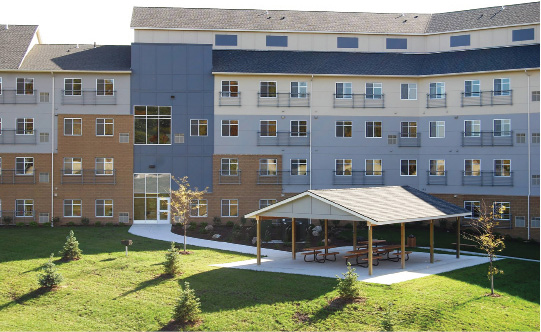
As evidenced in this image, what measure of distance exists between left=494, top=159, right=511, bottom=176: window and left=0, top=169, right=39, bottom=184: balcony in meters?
28.9

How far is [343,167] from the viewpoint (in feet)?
136

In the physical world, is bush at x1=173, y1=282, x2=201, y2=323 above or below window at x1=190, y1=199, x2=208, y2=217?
below

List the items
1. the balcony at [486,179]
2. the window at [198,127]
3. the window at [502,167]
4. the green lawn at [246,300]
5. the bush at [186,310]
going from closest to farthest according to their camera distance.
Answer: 1. the green lawn at [246,300]
2. the bush at [186,310]
3. the balcony at [486,179]
4. the window at [502,167]
5. the window at [198,127]

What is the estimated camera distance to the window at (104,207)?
40000 millimetres

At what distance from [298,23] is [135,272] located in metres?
24.9

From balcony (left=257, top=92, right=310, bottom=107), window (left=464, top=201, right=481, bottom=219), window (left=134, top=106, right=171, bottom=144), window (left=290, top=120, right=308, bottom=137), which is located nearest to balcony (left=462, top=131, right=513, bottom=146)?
window (left=464, top=201, right=481, bottom=219)

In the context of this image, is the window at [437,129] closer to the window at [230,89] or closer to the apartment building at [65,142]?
the window at [230,89]

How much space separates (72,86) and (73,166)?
507 cm

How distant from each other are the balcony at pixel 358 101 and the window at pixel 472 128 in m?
5.43

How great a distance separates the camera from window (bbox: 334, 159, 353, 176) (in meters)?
41.3

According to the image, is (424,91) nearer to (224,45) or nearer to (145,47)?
(224,45)

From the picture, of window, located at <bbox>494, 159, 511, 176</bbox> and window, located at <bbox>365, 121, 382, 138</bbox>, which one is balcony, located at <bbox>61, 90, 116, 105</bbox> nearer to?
window, located at <bbox>365, 121, 382, 138</bbox>

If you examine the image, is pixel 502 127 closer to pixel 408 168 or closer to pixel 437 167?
pixel 437 167

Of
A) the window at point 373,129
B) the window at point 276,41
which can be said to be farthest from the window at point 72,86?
the window at point 373,129
